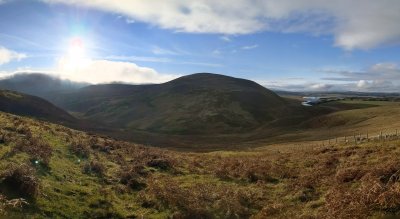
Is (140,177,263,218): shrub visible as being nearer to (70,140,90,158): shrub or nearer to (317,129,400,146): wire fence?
(70,140,90,158): shrub

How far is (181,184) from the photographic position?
2773 centimetres

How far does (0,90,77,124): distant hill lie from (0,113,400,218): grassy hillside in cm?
8572

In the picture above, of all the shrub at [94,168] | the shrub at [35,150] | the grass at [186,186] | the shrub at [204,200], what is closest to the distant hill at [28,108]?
the grass at [186,186]

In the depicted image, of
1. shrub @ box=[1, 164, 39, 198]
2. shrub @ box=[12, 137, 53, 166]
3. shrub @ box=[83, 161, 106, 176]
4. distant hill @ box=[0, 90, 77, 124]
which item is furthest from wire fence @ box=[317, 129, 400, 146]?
distant hill @ box=[0, 90, 77, 124]

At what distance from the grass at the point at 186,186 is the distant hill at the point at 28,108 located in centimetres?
8566

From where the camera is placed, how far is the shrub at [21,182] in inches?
705

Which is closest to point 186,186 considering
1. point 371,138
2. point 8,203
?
point 8,203

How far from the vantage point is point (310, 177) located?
2691 centimetres

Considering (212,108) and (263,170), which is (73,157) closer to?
(263,170)

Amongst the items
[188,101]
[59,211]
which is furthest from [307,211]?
[188,101]

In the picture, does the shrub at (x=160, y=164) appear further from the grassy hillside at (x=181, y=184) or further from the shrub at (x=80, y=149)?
the shrub at (x=80, y=149)

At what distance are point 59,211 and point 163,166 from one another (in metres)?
16.3

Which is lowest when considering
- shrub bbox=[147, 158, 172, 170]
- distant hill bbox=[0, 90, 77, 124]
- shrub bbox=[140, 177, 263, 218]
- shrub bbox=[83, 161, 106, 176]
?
shrub bbox=[140, 177, 263, 218]

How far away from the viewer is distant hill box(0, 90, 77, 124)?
11184 cm
